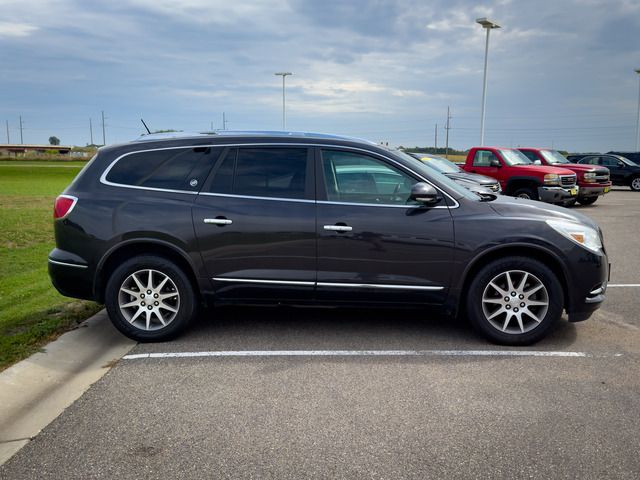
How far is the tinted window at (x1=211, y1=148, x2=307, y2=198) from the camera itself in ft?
17.3

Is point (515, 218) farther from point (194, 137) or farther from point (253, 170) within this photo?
point (194, 137)

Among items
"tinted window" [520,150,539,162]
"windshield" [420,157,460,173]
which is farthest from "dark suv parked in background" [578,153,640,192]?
"windshield" [420,157,460,173]

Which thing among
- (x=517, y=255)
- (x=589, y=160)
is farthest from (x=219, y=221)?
(x=589, y=160)

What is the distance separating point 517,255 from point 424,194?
3.29 feet

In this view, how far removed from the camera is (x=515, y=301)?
5.15 metres

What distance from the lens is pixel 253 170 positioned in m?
5.32

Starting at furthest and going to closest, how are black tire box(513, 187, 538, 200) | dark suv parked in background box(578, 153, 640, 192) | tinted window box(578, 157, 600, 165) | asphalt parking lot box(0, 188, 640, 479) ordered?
dark suv parked in background box(578, 153, 640, 192) < tinted window box(578, 157, 600, 165) < black tire box(513, 187, 538, 200) < asphalt parking lot box(0, 188, 640, 479)

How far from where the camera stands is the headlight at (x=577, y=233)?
16.8 ft

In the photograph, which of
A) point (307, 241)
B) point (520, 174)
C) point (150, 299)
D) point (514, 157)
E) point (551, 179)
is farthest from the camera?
point (514, 157)

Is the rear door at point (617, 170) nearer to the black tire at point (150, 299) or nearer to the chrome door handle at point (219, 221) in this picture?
the chrome door handle at point (219, 221)

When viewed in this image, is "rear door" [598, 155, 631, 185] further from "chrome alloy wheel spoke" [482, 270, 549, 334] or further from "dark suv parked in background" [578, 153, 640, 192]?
"chrome alloy wheel spoke" [482, 270, 549, 334]

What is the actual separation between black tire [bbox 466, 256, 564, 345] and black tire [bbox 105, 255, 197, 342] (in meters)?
2.52

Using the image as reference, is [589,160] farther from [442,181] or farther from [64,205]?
[64,205]

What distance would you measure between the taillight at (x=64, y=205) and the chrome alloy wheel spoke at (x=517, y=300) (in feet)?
12.2
